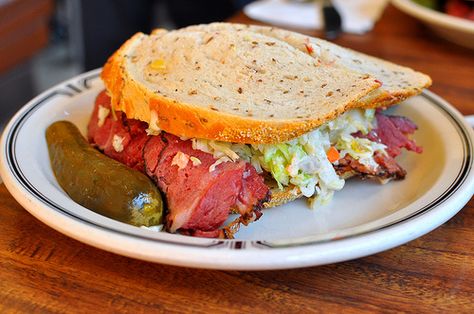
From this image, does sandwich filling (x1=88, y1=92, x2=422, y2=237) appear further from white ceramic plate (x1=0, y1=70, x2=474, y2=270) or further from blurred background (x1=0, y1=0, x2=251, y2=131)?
blurred background (x1=0, y1=0, x2=251, y2=131)

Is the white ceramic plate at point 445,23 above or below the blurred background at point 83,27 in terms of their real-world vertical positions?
above

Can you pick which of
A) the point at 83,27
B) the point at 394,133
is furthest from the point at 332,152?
the point at 83,27

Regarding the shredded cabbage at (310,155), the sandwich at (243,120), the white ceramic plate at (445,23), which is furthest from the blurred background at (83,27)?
the shredded cabbage at (310,155)

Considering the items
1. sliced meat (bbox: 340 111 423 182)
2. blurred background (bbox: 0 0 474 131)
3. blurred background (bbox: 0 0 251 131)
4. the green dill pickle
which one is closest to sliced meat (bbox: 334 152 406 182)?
sliced meat (bbox: 340 111 423 182)

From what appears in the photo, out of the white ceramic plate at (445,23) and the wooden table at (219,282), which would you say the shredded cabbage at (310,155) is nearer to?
the wooden table at (219,282)

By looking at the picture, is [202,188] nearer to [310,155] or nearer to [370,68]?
[310,155]
